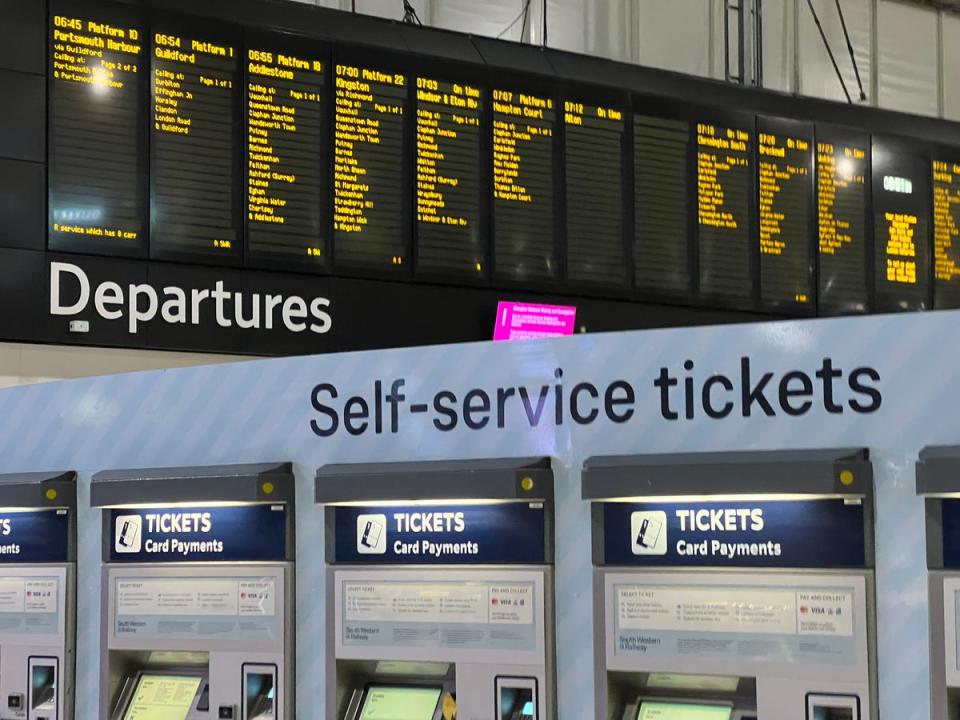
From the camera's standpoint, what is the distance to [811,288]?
31.3 feet

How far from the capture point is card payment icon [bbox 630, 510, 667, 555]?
4273 mm

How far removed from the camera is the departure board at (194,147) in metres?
7.45

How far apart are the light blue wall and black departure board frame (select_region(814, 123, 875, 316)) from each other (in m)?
5.21

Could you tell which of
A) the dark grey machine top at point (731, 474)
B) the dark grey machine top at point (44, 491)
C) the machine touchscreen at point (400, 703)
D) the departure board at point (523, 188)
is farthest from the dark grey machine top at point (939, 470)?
the departure board at point (523, 188)

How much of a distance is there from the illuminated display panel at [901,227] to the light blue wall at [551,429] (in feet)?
18.6

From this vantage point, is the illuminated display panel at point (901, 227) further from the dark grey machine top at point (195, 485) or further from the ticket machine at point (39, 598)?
the ticket machine at point (39, 598)

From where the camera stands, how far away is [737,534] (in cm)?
415

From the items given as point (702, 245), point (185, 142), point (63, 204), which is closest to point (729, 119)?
point (702, 245)

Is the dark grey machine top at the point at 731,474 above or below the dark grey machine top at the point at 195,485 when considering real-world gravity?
below

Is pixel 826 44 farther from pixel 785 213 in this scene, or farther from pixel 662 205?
pixel 662 205

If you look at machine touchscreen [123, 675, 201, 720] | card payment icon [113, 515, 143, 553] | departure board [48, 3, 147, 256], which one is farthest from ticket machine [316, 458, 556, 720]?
departure board [48, 3, 147, 256]

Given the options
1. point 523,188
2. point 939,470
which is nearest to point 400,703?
point 939,470

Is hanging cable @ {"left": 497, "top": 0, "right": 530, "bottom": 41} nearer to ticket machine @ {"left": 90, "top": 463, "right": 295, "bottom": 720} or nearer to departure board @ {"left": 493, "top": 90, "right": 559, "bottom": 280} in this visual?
departure board @ {"left": 493, "top": 90, "right": 559, "bottom": 280}

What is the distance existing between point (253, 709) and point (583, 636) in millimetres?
1246
